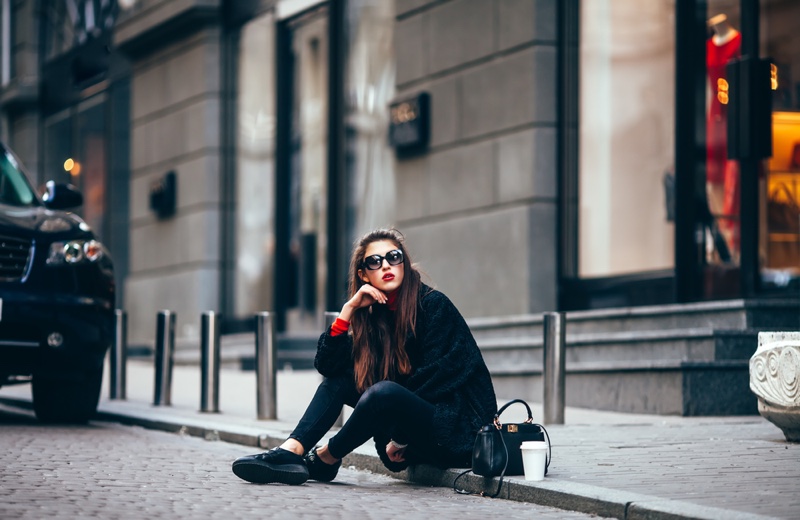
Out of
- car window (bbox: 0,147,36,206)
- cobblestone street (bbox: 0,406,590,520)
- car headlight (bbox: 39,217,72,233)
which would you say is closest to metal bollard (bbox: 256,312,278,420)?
cobblestone street (bbox: 0,406,590,520)

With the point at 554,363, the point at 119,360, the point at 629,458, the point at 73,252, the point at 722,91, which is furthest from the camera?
the point at 119,360

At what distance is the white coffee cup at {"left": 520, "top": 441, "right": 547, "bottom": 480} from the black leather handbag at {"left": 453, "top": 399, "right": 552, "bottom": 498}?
6cm

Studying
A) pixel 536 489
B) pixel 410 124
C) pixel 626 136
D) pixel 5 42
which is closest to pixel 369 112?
pixel 410 124

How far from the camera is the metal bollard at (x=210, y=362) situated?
10.5 metres

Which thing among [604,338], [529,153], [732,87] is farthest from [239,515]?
[529,153]

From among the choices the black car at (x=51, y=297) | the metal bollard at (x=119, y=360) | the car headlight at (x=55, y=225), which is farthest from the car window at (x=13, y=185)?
the metal bollard at (x=119, y=360)

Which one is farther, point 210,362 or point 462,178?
point 462,178

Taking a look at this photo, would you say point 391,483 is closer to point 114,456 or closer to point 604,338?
point 114,456

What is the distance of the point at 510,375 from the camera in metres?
11.7

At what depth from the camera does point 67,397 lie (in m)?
10.1

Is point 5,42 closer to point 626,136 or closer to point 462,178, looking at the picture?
point 462,178

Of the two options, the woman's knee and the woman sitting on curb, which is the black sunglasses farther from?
the woman's knee

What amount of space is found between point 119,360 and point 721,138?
5534 millimetres

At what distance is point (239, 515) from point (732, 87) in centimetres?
675
